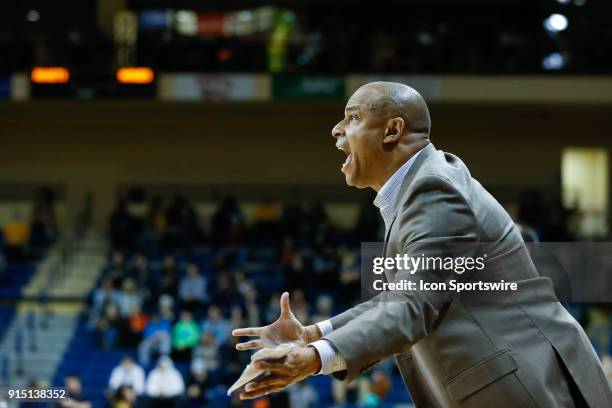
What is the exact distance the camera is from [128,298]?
50.3ft

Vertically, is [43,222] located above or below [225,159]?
below

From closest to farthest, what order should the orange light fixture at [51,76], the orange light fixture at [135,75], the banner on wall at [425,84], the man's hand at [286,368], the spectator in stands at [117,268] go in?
the man's hand at [286,368] < the spectator in stands at [117,268] < the orange light fixture at [135,75] < the orange light fixture at [51,76] < the banner on wall at [425,84]

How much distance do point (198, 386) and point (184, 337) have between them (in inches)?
56.9

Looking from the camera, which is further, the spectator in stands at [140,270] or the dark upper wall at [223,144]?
the dark upper wall at [223,144]

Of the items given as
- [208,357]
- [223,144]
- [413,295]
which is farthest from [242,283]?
[413,295]

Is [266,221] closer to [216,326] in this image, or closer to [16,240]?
[16,240]

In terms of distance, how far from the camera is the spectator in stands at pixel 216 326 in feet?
46.1

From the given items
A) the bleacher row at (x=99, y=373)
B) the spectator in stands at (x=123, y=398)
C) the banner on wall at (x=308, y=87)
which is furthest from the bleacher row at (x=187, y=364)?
the banner on wall at (x=308, y=87)

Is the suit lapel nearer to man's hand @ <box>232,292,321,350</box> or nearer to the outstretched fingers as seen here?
man's hand @ <box>232,292,321,350</box>

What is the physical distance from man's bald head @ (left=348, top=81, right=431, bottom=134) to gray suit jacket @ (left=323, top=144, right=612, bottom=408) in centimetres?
8

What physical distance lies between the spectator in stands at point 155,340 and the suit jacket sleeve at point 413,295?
1134cm

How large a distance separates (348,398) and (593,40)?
8.41 m

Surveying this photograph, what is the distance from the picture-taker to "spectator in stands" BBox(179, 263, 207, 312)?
603 inches

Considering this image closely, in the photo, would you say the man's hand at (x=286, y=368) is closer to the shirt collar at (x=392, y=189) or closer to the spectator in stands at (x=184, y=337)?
the shirt collar at (x=392, y=189)
